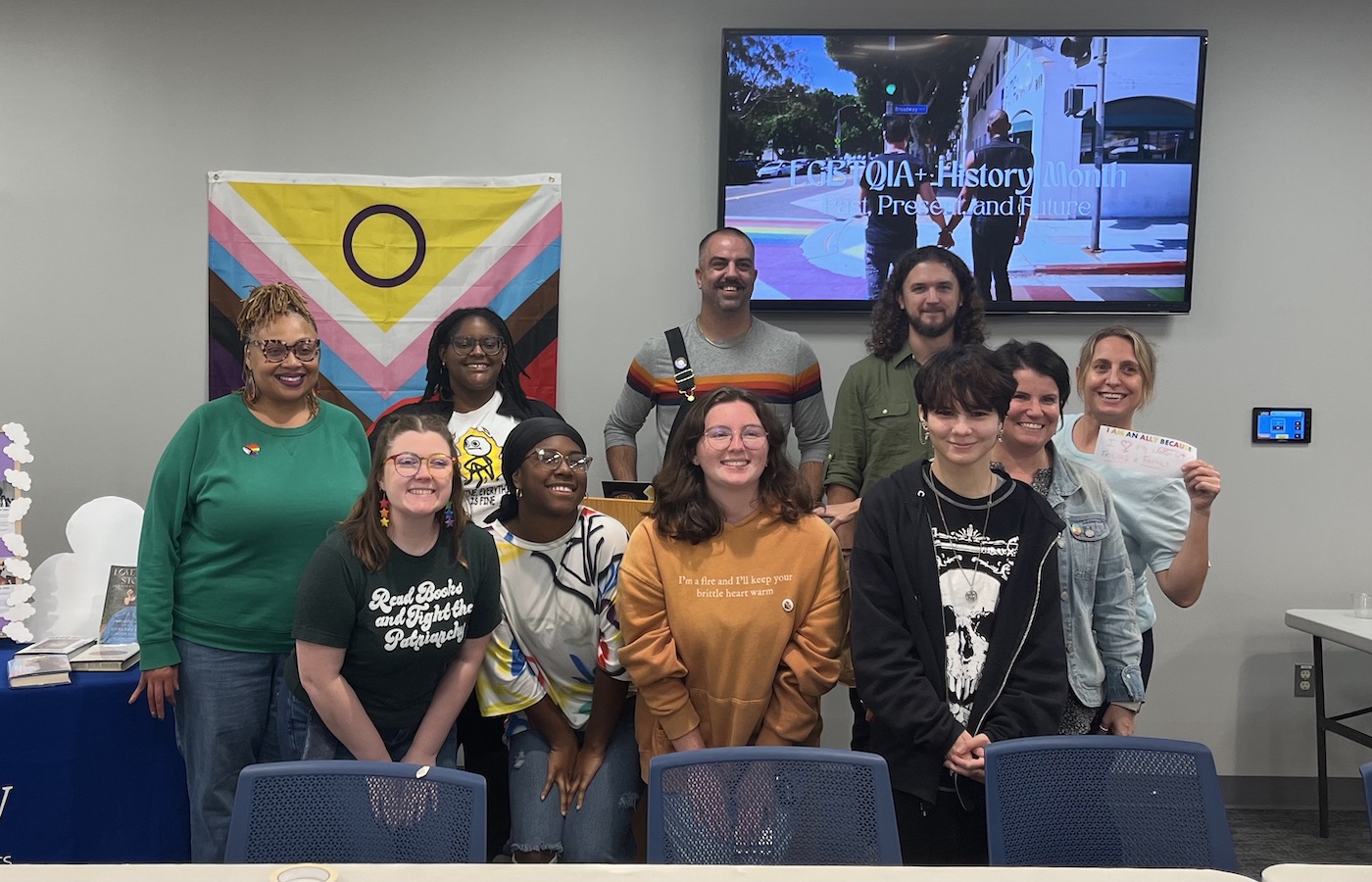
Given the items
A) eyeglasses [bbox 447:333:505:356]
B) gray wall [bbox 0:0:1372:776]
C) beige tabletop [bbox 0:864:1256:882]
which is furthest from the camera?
gray wall [bbox 0:0:1372:776]

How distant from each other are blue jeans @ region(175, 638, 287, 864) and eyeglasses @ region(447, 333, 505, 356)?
1.04 meters

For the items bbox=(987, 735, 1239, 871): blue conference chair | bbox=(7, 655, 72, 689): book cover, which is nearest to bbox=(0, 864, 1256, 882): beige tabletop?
bbox=(987, 735, 1239, 871): blue conference chair

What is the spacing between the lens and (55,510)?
4.00 metres

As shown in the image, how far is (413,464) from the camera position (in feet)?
7.39

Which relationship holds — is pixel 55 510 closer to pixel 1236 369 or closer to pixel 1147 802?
pixel 1147 802

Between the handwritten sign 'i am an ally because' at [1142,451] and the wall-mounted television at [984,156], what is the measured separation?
58.7 inches

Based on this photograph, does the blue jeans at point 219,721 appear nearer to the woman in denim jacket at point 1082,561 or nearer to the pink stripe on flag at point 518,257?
the pink stripe on flag at point 518,257

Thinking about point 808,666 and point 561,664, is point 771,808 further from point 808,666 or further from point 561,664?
point 561,664

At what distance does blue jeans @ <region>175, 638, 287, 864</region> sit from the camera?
2557mm

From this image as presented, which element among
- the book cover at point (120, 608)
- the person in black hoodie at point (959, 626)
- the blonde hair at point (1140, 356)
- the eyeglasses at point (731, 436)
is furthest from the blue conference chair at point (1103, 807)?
the book cover at point (120, 608)

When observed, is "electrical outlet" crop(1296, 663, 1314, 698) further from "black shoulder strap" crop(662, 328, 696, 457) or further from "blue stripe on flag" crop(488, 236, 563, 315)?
"blue stripe on flag" crop(488, 236, 563, 315)

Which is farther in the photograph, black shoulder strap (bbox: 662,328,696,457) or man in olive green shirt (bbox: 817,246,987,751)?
black shoulder strap (bbox: 662,328,696,457)

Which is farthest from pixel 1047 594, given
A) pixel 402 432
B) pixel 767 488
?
pixel 402 432

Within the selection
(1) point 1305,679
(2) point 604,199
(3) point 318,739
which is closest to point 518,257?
(2) point 604,199
